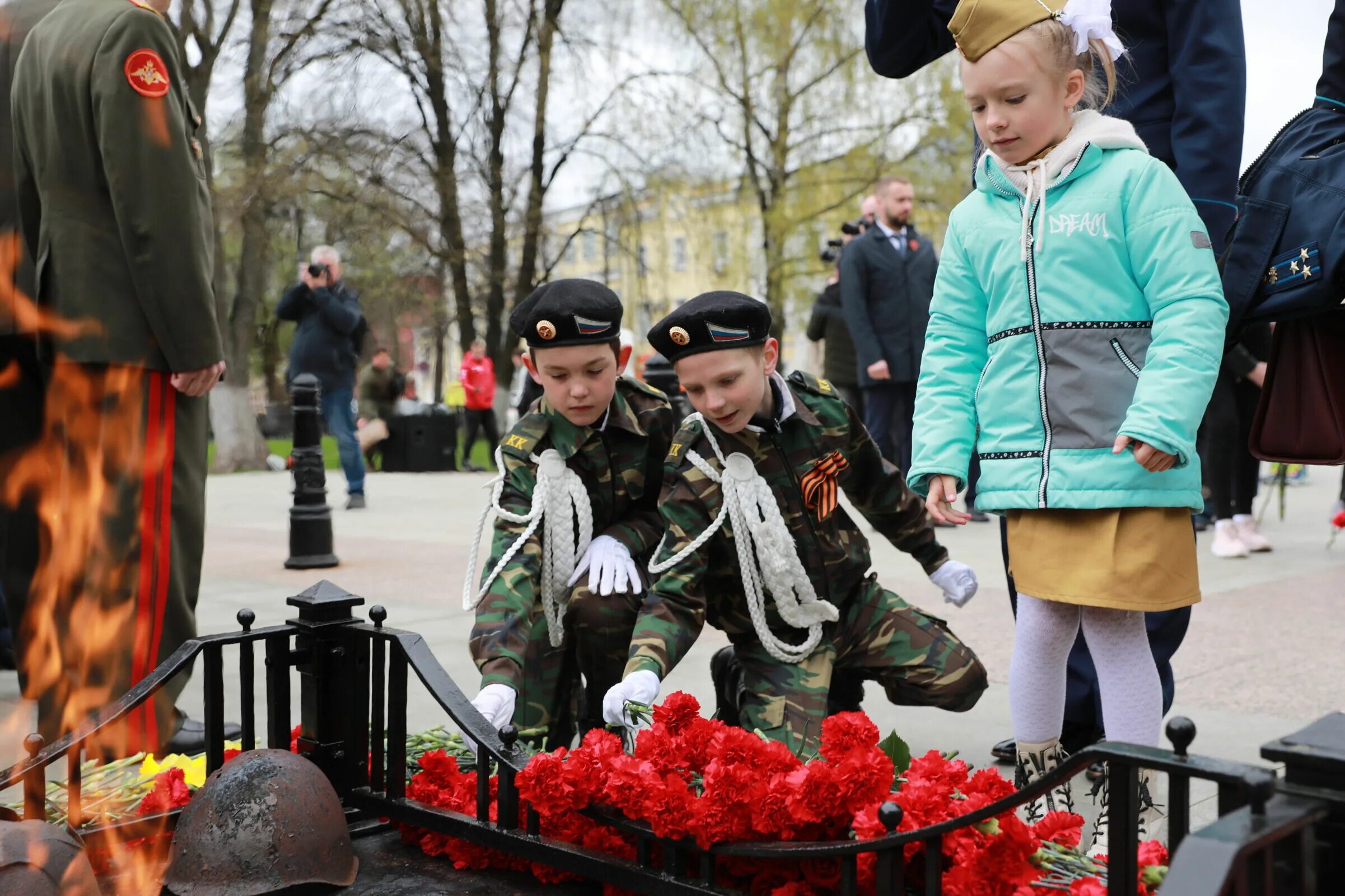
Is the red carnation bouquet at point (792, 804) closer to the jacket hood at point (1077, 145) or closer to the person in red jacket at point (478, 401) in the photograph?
the jacket hood at point (1077, 145)

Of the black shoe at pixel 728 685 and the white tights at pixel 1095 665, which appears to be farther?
the black shoe at pixel 728 685

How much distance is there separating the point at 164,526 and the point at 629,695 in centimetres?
138

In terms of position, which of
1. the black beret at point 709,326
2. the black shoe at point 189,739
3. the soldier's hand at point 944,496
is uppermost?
the black beret at point 709,326

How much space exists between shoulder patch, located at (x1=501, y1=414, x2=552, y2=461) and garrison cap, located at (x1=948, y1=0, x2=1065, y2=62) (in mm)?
1384

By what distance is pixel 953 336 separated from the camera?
267 cm

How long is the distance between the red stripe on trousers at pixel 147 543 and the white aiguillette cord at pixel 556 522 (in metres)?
0.77

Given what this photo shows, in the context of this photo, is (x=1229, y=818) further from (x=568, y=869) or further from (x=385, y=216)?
(x=385, y=216)

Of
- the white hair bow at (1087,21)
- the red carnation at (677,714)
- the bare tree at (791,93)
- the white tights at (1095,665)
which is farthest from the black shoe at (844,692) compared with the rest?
the bare tree at (791,93)

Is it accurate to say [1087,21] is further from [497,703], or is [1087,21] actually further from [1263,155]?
[497,703]

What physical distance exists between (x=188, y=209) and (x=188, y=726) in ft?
4.34

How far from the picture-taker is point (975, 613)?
5270 millimetres

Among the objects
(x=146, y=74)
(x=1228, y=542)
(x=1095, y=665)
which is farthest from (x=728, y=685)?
(x=1228, y=542)

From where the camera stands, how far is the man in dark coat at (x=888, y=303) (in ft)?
26.6

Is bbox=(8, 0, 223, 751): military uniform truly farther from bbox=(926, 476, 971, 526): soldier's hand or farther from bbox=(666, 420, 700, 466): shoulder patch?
bbox=(926, 476, 971, 526): soldier's hand
